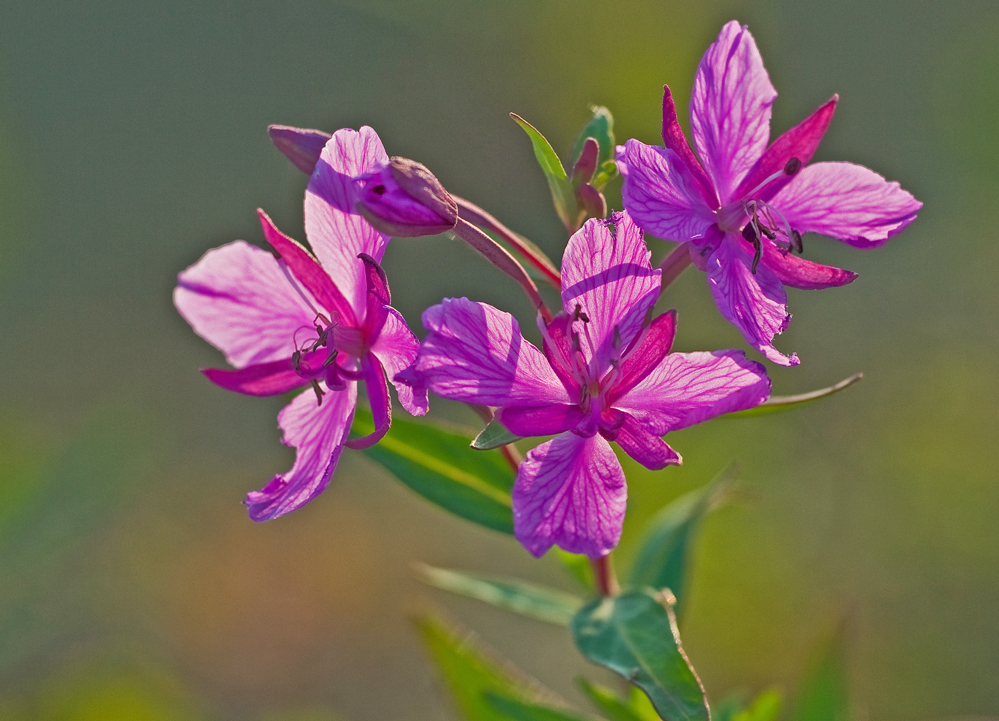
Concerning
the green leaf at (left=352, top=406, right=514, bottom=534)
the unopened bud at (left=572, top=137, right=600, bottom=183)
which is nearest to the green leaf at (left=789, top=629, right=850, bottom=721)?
the green leaf at (left=352, top=406, right=514, bottom=534)

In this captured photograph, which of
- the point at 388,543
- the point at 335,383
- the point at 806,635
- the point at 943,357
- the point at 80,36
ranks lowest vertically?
A: the point at 806,635

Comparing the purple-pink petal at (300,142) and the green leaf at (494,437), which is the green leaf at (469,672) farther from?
the purple-pink petal at (300,142)

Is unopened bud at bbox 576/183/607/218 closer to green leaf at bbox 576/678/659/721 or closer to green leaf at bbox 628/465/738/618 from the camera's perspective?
green leaf at bbox 628/465/738/618

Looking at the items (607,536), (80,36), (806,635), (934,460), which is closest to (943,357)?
(934,460)

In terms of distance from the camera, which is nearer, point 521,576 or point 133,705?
point 133,705

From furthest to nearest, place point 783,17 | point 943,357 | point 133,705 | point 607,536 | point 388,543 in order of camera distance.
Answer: point 783,17
point 388,543
point 943,357
point 133,705
point 607,536

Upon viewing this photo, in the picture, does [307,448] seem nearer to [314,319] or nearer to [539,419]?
[314,319]

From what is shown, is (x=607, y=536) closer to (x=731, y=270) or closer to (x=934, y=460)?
(x=731, y=270)
